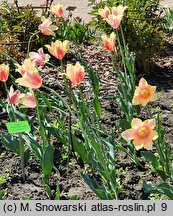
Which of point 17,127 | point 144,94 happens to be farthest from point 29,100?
point 144,94

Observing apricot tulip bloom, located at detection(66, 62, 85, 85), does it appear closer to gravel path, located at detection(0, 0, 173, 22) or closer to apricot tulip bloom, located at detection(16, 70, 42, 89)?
apricot tulip bloom, located at detection(16, 70, 42, 89)

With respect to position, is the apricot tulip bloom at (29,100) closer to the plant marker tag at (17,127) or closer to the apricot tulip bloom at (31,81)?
the plant marker tag at (17,127)

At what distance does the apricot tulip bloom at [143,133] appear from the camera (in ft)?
8.36

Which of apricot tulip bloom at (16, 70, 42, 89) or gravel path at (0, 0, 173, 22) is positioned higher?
apricot tulip bloom at (16, 70, 42, 89)

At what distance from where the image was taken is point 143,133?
255 cm

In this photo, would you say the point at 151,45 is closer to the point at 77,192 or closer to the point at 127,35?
the point at 127,35

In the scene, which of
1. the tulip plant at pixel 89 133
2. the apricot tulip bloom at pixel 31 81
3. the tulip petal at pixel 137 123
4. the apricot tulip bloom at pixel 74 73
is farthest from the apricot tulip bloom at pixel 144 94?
the apricot tulip bloom at pixel 31 81

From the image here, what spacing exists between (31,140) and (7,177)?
0.31 meters

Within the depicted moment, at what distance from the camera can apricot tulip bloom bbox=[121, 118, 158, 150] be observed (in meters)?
2.55

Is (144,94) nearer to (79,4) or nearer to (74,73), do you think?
(74,73)

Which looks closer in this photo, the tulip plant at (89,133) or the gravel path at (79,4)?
the tulip plant at (89,133)

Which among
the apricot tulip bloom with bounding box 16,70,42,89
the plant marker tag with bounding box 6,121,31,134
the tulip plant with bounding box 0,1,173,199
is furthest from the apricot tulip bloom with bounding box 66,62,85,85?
the plant marker tag with bounding box 6,121,31,134

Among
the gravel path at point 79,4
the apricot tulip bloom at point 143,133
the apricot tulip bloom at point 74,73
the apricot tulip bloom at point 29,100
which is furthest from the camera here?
the gravel path at point 79,4

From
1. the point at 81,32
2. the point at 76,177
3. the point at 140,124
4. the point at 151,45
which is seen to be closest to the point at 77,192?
the point at 76,177
